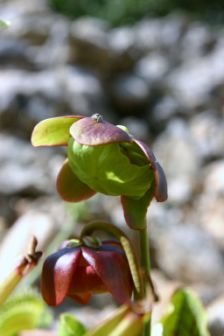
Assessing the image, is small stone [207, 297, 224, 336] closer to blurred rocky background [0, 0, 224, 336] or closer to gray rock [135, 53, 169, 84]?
blurred rocky background [0, 0, 224, 336]

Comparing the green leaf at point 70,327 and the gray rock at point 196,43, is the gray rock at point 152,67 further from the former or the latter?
the green leaf at point 70,327

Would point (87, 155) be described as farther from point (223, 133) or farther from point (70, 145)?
point (223, 133)

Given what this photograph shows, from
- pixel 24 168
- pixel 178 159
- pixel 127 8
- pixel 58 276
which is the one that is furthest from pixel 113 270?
pixel 127 8

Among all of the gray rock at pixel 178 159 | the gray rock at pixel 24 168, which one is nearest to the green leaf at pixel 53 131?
the gray rock at pixel 24 168

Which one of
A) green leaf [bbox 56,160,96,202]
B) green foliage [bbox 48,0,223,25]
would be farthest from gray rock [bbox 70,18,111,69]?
green leaf [bbox 56,160,96,202]

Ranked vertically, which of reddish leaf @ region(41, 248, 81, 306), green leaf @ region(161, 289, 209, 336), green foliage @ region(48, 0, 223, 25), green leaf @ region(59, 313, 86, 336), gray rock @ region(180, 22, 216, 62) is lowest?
green foliage @ region(48, 0, 223, 25)

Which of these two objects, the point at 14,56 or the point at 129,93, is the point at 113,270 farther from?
the point at 129,93
